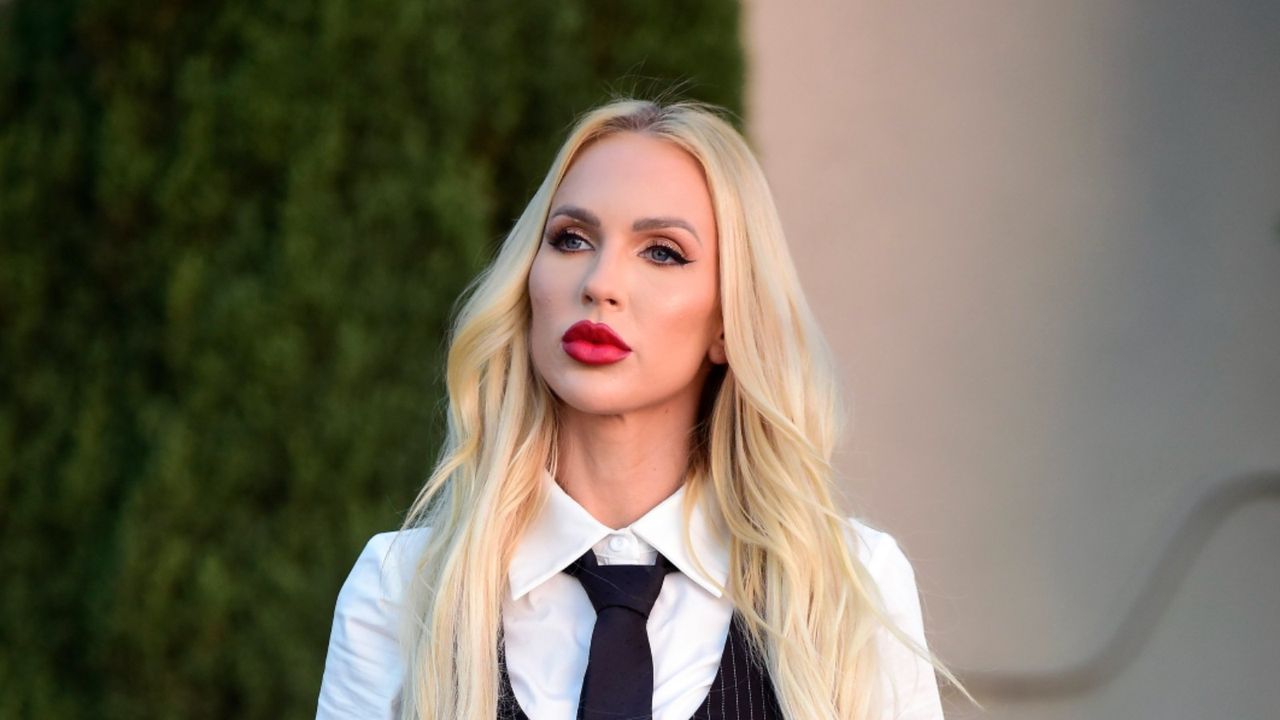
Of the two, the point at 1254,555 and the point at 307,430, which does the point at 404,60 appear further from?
the point at 1254,555

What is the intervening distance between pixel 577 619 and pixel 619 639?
122 millimetres

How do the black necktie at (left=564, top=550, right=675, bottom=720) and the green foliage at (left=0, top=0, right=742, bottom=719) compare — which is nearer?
the black necktie at (left=564, top=550, right=675, bottom=720)

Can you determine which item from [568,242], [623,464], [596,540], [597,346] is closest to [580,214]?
[568,242]

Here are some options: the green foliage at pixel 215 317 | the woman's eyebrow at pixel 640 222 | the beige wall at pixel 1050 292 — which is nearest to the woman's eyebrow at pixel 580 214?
the woman's eyebrow at pixel 640 222

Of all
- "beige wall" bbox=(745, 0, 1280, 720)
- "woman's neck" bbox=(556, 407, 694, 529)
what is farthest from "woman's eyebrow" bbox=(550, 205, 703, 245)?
"beige wall" bbox=(745, 0, 1280, 720)

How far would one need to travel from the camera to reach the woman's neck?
8.14ft

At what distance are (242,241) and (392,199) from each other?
382 mm

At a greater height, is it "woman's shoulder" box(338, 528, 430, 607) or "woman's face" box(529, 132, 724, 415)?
"woman's face" box(529, 132, 724, 415)

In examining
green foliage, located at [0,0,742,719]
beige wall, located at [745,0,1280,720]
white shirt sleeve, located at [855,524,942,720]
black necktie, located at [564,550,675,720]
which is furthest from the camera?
beige wall, located at [745,0,1280,720]

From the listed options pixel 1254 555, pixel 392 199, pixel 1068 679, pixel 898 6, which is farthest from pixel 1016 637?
pixel 392 199

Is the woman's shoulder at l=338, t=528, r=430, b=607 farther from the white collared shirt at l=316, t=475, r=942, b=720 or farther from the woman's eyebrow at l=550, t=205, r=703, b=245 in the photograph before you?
the woman's eyebrow at l=550, t=205, r=703, b=245

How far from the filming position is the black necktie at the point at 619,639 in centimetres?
229

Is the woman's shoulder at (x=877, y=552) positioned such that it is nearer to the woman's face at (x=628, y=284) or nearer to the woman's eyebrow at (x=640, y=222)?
the woman's face at (x=628, y=284)

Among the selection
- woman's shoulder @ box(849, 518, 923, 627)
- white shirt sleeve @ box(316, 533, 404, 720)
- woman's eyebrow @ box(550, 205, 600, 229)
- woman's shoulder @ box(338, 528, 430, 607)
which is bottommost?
white shirt sleeve @ box(316, 533, 404, 720)
